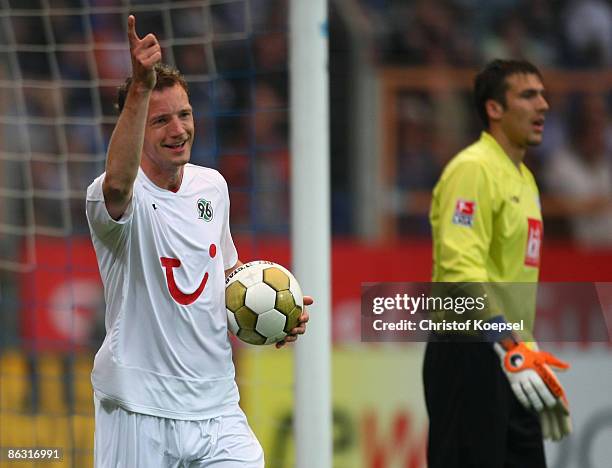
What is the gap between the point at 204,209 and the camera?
152 inches

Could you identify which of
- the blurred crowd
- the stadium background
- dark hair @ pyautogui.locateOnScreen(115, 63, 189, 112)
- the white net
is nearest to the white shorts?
dark hair @ pyautogui.locateOnScreen(115, 63, 189, 112)

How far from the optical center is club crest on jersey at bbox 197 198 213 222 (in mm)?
3838

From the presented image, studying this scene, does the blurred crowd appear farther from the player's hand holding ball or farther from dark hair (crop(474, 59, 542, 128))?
the player's hand holding ball

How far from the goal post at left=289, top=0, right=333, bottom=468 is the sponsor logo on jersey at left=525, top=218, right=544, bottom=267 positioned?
2.77 ft

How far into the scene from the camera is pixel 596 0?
962 cm

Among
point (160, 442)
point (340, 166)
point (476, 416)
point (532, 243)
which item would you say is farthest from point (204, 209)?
point (340, 166)

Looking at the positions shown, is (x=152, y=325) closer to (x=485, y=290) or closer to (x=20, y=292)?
(x=485, y=290)

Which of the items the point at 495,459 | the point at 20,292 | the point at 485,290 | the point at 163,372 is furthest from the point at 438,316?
the point at 20,292

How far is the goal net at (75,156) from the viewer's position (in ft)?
22.2

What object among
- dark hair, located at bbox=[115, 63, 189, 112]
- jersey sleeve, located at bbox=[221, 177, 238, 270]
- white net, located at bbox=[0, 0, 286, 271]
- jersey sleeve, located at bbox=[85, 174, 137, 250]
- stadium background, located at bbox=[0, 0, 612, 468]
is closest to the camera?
jersey sleeve, located at bbox=[85, 174, 137, 250]

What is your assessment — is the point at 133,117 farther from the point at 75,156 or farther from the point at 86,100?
the point at 86,100

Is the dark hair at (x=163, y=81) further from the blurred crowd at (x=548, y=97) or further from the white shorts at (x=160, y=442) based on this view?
the blurred crowd at (x=548, y=97)

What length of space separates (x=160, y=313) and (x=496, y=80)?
2062mm

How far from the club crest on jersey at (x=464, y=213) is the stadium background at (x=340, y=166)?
193cm
